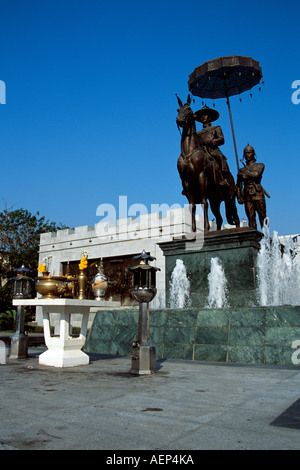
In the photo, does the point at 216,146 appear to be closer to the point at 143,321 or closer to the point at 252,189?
the point at 252,189

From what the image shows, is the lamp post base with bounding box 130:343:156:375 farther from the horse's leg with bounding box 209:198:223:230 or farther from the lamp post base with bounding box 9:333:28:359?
the horse's leg with bounding box 209:198:223:230

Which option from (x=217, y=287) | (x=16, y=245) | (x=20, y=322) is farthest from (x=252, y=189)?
(x=16, y=245)

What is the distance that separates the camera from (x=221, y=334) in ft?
26.3

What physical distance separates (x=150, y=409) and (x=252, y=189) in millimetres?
9543

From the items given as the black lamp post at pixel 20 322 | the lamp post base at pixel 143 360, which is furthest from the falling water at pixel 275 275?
the black lamp post at pixel 20 322

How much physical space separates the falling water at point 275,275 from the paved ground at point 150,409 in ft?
11.5

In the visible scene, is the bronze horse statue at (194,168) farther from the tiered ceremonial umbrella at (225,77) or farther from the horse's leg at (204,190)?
the tiered ceremonial umbrella at (225,77)

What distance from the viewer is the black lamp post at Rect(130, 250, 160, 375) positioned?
635 cm

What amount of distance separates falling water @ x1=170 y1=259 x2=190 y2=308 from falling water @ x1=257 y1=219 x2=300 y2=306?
2.02 m

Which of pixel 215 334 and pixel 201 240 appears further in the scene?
pixel 201 240

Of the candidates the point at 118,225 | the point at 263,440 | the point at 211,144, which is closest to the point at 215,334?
the point at 263,440

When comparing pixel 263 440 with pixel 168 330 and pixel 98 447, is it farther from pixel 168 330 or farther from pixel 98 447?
pixel 168 330
